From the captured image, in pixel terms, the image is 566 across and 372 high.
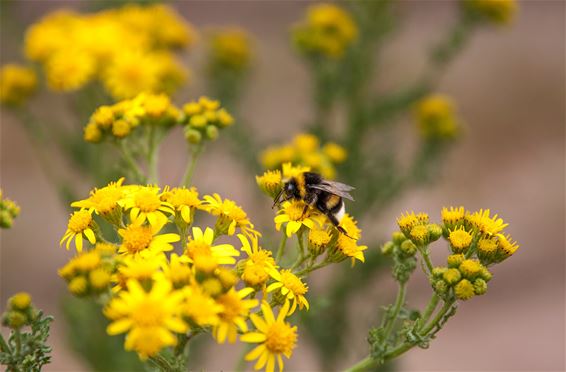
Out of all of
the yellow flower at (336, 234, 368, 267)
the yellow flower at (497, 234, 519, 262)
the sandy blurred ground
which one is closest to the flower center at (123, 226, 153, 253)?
the yellow flower at (336, 234, 368, 267)

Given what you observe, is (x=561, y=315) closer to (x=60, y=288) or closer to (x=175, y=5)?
(x=60, y=288)

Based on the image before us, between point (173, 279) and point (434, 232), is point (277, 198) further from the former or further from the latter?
point (173, 279)

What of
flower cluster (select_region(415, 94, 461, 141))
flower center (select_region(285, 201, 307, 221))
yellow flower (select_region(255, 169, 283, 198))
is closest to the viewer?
flower center (select_region(285, 201, 307, 221))

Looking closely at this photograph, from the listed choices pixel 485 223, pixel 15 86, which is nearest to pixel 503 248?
pixel 485 223

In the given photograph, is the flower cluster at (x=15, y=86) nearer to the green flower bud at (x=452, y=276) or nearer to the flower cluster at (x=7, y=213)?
the flower cluster at (x=7, y=213)

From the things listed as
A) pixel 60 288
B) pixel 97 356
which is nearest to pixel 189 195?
pixel 97 356

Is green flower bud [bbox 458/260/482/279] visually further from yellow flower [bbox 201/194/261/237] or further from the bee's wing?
yellow flower [bbox 201/194/261/237]

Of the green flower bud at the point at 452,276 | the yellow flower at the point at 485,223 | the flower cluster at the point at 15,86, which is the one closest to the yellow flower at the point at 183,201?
the green flower bud at the point at 452,276
